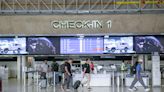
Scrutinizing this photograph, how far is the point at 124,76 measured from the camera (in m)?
27.9

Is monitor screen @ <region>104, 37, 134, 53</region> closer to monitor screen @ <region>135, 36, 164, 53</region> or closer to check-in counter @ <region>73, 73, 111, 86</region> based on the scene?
monitor screen @ <region>135, 36, 164, 53</region>

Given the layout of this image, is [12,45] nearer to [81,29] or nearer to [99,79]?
[81,29]

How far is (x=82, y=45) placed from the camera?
23.1m

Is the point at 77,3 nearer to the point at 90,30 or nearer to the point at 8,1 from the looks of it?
the point at 90,30

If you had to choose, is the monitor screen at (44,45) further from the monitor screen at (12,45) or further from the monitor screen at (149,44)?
the monitor screen at (149,44)

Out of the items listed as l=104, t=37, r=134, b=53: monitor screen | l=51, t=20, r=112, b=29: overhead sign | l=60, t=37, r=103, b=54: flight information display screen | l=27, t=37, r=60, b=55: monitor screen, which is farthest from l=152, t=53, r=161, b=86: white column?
l=27, t=37, r=60, b=55: monitor screen

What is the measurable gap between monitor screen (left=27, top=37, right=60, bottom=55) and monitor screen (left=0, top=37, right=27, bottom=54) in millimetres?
425

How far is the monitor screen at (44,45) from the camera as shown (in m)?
23.0

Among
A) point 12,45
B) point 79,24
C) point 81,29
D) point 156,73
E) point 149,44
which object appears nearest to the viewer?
point 79,24

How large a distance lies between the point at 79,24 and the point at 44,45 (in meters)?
2.58

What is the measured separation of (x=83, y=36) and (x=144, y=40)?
3440 millimetres

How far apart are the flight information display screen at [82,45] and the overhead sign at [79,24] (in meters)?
1.24

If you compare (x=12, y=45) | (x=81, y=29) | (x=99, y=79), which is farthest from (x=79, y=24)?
(x=99, y=79)

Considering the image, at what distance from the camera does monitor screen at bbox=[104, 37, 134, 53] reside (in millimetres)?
23031
